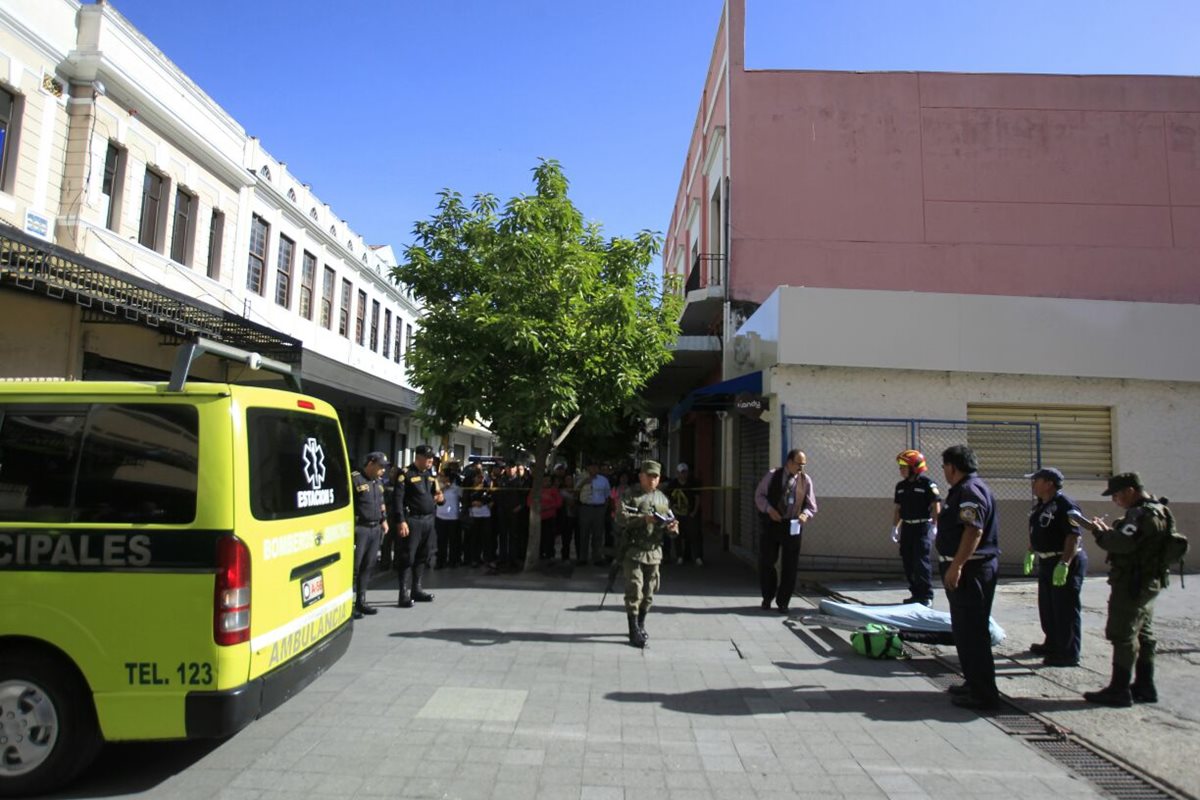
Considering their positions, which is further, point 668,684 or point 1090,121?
point 1090,121

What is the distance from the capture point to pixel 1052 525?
20.5ft

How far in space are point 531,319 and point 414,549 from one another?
3.19m

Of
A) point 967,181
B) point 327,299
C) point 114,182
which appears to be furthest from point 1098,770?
point 327,299

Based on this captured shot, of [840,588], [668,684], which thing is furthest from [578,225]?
[668,684]

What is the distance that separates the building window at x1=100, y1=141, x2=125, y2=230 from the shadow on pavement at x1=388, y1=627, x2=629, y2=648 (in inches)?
436

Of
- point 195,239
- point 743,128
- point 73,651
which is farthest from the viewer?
point 195,239

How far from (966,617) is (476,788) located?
11.4 feet

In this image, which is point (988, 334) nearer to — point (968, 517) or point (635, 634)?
point (968, 517)

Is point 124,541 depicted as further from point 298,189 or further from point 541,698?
point 298,189

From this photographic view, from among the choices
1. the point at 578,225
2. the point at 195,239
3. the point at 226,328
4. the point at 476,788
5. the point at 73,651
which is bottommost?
the point at 476,788

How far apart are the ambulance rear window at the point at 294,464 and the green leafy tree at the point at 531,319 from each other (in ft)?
15.6

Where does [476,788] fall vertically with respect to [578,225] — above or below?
below

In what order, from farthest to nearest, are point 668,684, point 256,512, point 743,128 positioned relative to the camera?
point 743,128 → point 668,684 → point 256,512

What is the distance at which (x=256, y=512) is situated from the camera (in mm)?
3928
